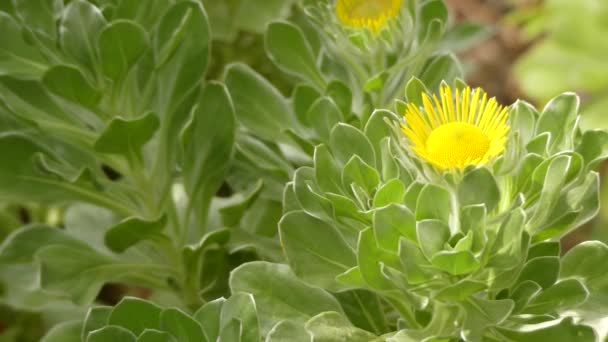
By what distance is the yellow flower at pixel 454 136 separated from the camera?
0.44 meters

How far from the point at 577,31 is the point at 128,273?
1.21 metres

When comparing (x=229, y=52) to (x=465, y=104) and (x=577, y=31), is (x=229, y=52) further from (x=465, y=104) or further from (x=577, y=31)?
(x=577, y=31)

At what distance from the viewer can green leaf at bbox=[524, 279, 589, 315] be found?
0.47 m

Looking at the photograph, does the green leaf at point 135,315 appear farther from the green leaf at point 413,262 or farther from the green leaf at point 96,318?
the green leaf at point 413,262

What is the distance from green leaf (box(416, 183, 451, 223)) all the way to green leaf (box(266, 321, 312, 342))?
0.10m

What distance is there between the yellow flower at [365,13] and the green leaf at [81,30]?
16 cm

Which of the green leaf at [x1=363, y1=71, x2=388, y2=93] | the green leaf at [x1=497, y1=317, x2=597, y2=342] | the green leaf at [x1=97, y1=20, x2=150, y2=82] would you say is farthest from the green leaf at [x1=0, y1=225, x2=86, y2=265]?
the green leaf at [x1=497, y1=317, x2=597, y2=342]

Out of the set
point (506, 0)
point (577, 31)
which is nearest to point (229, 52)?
point (577, 31)

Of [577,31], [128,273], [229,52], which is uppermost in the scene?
[577,31]

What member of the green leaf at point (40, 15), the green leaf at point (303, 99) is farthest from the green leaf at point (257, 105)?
the green leaf at point (40, 15)

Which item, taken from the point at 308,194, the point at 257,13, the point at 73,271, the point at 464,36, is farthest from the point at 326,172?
the point at 257,13

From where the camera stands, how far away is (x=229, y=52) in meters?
0.99

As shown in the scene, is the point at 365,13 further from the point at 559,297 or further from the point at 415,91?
the point at 559,297

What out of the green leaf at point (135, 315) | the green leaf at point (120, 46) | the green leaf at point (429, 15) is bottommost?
the green leaf at point (135, 315)
